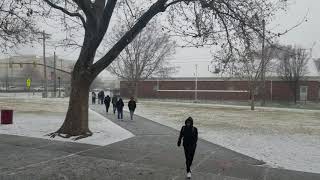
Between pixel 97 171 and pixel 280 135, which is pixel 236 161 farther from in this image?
pixel 280 135

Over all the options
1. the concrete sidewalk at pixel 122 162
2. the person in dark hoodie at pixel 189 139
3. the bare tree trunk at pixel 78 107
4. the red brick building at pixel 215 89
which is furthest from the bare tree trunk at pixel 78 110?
the red brick building at pixel 215 89

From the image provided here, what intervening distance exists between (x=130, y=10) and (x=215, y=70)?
4903 mm

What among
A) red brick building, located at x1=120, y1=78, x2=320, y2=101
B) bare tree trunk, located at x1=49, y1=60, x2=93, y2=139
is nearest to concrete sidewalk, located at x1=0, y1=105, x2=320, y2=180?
bare tree trunk, located at x1=49, y1=60, x2=93, y2=139

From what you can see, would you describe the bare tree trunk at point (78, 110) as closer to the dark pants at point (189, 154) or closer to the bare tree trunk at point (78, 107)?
the bare tree trunk at point (78, 107)

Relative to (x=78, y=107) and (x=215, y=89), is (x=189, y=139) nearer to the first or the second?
(x=78, y=107)

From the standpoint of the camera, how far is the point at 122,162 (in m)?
12.2

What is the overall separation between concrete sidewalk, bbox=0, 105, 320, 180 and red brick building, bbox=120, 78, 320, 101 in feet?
147

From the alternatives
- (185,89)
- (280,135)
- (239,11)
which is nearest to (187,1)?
(239,11)

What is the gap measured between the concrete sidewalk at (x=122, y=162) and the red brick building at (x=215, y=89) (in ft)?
147

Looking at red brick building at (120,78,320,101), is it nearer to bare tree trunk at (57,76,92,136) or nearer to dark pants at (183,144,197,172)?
bare tree trunk at (57,76,92,136)

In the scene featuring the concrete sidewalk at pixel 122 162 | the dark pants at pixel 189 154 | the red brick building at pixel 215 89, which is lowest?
the concrete sidewalk at pixel 122 162

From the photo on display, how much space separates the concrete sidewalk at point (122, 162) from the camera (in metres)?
10.6

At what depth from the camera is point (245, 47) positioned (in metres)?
16.4

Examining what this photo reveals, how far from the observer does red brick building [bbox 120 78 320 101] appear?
207ft
